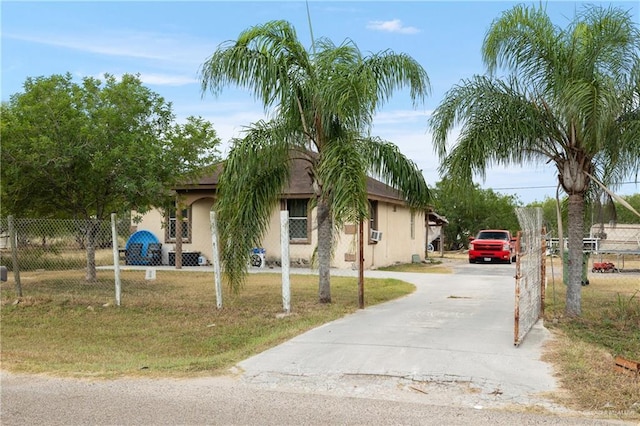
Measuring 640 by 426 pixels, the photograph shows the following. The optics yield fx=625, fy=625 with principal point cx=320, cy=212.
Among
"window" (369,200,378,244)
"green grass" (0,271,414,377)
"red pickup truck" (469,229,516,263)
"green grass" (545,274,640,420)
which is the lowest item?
"green grass" (545,274,640,420)

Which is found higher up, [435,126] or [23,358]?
[435,126]

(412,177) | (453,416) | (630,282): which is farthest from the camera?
(630,282)

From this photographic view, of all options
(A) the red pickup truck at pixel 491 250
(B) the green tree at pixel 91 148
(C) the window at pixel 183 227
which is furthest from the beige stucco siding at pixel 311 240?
(B) the green tree at pixel 91 148

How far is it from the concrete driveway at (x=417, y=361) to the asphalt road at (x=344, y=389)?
1 cm

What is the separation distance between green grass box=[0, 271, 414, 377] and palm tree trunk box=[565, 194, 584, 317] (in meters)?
3.89

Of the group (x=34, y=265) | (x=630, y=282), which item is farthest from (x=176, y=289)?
(x=630, y=282)

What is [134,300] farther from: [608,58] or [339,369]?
[608,58]

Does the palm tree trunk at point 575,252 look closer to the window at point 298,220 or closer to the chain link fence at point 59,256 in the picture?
the chain link fence at point 59,256

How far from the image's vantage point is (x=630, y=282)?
60.5 ft

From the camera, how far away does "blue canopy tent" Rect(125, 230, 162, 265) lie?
976 inches

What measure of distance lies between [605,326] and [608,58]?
14.0 feet

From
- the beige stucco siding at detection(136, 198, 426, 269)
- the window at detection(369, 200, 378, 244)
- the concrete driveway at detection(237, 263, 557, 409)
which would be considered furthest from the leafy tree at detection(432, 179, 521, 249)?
the concrete driveway at detection(237, 263, 557, 409)

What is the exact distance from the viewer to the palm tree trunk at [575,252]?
10750 millimetres

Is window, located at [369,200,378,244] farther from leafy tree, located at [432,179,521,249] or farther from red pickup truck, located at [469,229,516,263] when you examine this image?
leafy tree, located at [432,179,521,249]
